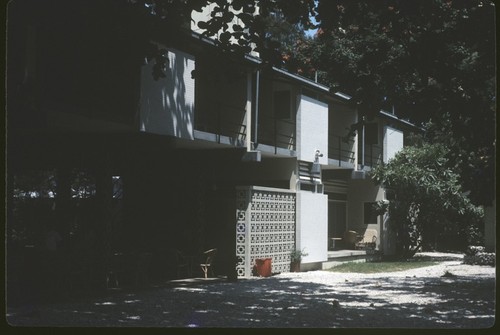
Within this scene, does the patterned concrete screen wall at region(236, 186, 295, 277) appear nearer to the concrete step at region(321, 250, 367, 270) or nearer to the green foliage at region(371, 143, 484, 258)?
the concrete step at region(321, 250, 367, 270)

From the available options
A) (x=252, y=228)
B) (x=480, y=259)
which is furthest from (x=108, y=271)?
(x=480, y=259)

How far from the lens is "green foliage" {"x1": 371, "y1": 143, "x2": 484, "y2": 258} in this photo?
26219 mm

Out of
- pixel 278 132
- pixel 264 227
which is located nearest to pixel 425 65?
pixel 264 227

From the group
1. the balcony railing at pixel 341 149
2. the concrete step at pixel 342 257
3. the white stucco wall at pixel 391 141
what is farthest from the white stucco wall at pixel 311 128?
the white stucco wall at pixel 391 141

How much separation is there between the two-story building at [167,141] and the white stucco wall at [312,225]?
0.06 metres

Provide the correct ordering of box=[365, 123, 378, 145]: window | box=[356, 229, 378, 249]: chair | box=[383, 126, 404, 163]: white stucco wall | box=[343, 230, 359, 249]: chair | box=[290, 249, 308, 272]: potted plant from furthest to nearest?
1. box=[383, 126, 404, 163]: white stucco wall
2. box=[365, 123, 378, 145]: window
3. box=[356, 229, 378, 249]: chair
4. box=[343, 230, 359, 249]: chair
5. box=[290, 249, 308, 272]: potted plant

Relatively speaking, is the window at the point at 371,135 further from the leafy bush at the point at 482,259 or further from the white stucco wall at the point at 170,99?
the white stucco wall at the point at 170,99

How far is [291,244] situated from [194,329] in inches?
469

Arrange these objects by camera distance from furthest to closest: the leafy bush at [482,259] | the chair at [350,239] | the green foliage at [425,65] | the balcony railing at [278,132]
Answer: the chair at [350,239] → the leafy bush at [482,259] → the balcony railing at [278,132] → the green foliage at [425,65]

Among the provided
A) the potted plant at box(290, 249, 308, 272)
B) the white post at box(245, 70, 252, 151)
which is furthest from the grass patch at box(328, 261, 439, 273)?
the white post at box(245, 70, 252, 151)

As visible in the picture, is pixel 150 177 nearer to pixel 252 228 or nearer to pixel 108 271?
pixel 252 228

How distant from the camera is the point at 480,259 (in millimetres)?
24219

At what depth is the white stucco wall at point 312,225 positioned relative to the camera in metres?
21.7

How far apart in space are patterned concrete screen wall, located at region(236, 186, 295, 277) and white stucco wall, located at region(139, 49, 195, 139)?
9.34 feet
